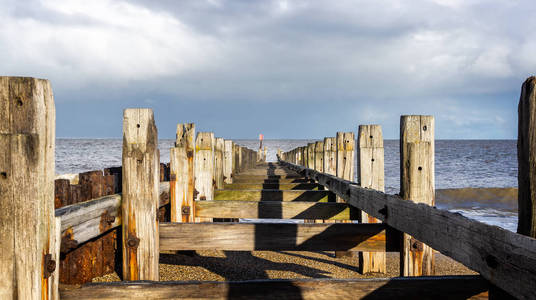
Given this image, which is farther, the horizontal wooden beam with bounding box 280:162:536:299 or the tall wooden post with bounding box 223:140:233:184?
the tall wooden post with bounding box 223:140:233:184

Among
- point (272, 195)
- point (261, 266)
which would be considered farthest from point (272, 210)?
point (261, 266)

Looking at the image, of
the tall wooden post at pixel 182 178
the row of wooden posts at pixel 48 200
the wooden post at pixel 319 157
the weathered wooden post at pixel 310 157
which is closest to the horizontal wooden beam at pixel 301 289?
the row of wooden posts at pixel 48 200

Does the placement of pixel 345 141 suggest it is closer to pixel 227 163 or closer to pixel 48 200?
pixel 227 163

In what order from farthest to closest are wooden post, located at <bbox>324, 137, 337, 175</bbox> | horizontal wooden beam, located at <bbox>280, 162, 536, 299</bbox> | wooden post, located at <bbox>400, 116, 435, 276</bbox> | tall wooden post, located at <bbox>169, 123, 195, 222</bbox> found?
wooden post, located at <bbox>324, 137, 337, 175</bbox>
tall wooden post, located at <bbox>169, 123, 195, 222</bbox>
wooden post, located at <bbox>400, 116, 435, 276</bbox>
horizontal wooden beam, located at <bbox>280, 162, 536, 299</bbox>

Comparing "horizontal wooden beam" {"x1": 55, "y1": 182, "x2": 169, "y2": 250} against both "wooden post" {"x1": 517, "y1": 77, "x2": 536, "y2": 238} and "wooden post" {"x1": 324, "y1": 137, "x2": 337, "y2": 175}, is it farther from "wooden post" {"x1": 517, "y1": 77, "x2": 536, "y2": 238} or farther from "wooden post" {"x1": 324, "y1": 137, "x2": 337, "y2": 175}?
"wooden post" {"x1": 324, "y1": 137, "x2": 337, "y2": 175}

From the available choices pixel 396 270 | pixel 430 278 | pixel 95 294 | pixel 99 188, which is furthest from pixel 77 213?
pixel 396 270

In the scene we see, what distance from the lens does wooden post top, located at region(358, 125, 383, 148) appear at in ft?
17.4

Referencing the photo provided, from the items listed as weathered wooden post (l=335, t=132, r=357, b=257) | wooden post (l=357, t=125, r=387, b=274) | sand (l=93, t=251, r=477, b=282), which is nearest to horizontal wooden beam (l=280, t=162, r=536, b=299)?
wooden post (l=357, t=125, r=387, b=274)

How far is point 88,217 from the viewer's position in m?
2.94

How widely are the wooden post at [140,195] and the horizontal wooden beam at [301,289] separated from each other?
0.85 metres

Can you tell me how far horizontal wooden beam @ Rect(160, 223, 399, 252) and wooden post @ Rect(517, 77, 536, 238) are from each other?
194 centimetres

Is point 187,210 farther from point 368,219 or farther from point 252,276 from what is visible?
point 368,219

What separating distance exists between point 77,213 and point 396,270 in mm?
6418

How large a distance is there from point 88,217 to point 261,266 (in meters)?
4.60
